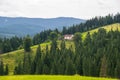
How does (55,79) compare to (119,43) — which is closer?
(55,79)

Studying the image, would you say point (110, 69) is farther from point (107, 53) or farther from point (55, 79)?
point (55, 79)

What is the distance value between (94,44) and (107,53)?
1983 inches

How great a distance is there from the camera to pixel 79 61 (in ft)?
458

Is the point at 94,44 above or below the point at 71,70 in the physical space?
above

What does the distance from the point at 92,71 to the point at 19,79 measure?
7857cm

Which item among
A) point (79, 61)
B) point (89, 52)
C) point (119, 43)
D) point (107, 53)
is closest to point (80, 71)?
point (79, 61)

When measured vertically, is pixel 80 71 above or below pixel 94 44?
below

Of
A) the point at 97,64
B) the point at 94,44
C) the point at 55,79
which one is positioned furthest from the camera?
the point at 94,44

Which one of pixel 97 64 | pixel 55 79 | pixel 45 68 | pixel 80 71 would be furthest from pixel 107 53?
pixel 55 79

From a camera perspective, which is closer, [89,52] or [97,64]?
[97,64]

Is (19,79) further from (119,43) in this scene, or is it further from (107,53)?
(119,43)

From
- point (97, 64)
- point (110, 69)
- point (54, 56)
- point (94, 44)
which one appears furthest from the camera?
point (94, 44)

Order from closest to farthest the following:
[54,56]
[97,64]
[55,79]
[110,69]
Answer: [55,79] < [110,69] < [97,64] < [54,56]

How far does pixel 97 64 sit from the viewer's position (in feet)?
448
